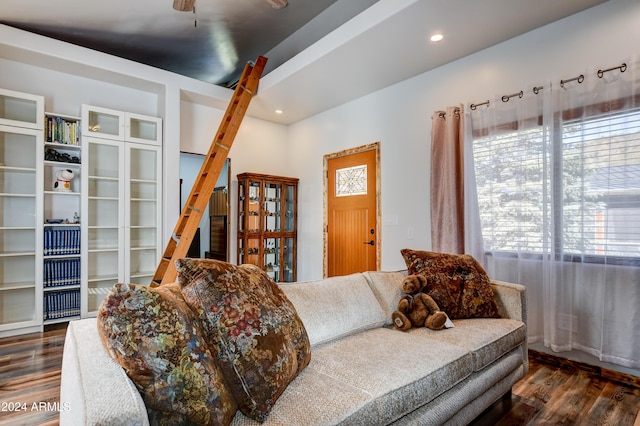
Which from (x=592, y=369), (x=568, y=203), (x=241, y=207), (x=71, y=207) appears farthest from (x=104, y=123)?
(x=592, y=369)

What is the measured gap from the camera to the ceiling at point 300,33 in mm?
2641

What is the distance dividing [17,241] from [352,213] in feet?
12.3

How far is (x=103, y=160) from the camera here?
3775 millimetres

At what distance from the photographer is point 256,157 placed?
516 centimetres

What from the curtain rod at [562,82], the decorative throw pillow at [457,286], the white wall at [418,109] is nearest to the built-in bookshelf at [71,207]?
the white wall at [418,109]

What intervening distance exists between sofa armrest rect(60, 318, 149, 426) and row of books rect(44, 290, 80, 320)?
3.14 meters

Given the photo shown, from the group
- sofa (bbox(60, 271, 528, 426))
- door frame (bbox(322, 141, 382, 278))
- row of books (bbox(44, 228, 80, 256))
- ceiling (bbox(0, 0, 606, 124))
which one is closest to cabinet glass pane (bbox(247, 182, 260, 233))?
door frame (bbox(322, 141, 382, 278))

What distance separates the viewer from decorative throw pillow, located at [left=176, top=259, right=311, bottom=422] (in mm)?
1081

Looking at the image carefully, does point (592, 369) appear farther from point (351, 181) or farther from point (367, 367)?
point (351, 181)

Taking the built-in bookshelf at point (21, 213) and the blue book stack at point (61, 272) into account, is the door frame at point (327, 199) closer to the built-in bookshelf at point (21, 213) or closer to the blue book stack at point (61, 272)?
the blue book stack at point (61, 272)

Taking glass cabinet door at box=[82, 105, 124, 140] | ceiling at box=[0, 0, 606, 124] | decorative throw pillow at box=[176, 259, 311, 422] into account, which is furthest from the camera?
glass cabinet door at box=[82, 105, 124, 140]

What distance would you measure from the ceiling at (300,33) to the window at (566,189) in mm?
944

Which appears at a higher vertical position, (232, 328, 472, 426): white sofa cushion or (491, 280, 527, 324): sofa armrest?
(491, 280, 527, 324): sofa armrest

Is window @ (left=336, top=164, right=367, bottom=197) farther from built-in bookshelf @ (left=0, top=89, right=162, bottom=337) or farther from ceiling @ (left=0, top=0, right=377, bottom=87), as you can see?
built-in bookshelf @ (left=0, top=89, right=162, bottom=337)
